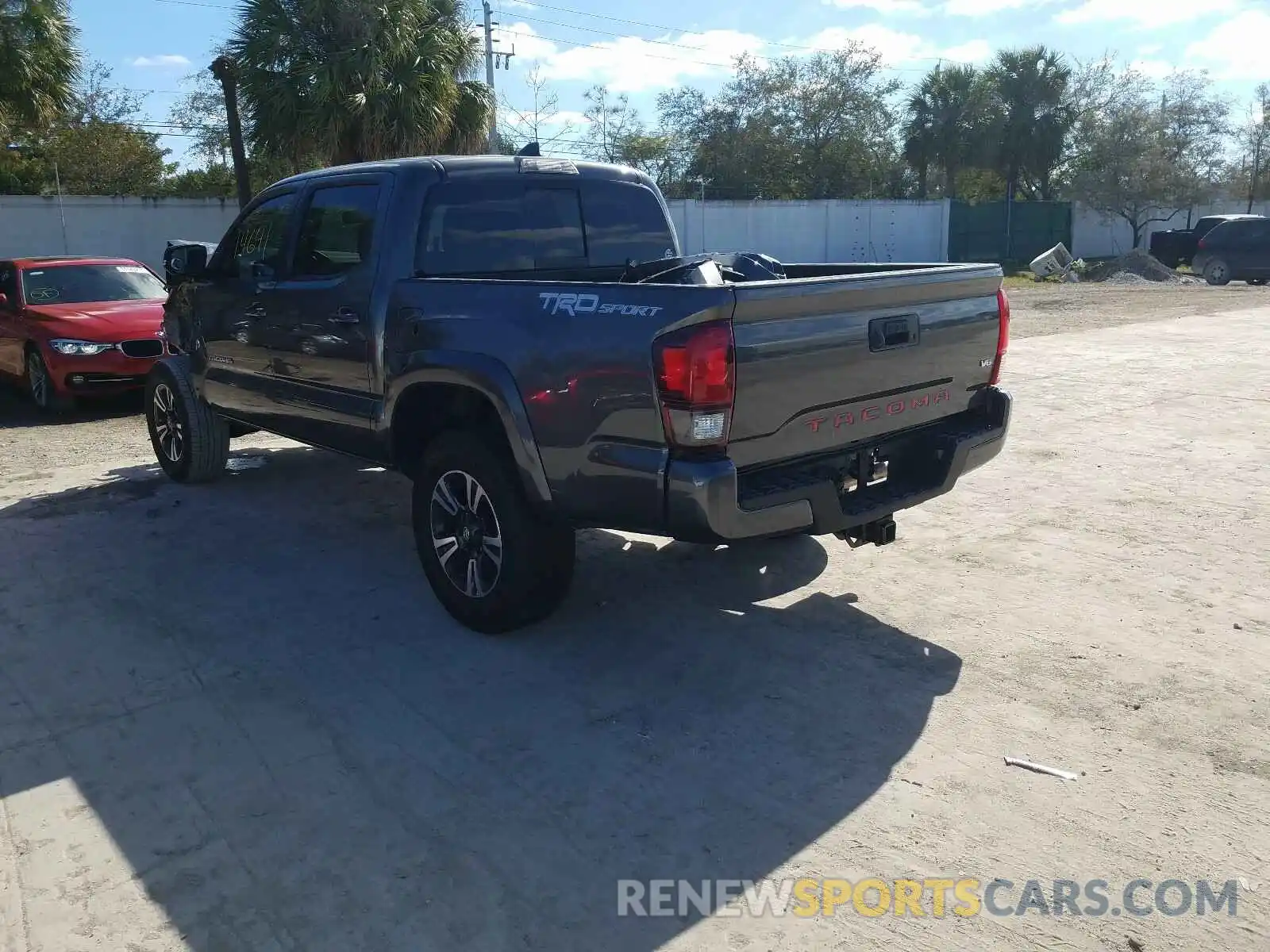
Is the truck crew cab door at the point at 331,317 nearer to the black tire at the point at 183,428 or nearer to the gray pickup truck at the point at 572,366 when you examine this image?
the gray pickup truck at the point at 572,366

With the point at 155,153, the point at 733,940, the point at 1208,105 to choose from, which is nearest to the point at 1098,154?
the point at 1208,105

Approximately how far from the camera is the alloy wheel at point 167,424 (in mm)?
7480

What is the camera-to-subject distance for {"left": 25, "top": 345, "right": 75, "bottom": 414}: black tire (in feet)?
34.4

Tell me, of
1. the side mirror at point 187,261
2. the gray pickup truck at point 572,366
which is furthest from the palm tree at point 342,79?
the gray pickup truck at point 572,366

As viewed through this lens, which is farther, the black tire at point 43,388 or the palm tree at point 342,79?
the palm tree at point 342,79

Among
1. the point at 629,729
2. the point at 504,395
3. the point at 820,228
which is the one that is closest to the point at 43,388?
the point at 504,395

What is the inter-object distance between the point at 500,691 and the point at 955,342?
2.38 m

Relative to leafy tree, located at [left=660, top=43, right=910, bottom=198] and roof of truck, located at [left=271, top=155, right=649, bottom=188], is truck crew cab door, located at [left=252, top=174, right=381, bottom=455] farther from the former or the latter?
leafy tree, located at [left=660, top=43, right=910, bottom=198]

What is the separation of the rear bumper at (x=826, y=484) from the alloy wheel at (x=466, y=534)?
1.04m

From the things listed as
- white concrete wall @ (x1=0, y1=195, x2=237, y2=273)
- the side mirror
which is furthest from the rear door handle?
white concrete wall @ (x1=0, y1=195, x2=237, y2=273)

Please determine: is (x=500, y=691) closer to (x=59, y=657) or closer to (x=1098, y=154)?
(x=59, y=657)

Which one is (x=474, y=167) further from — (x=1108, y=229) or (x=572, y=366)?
(x=1108, y=229)

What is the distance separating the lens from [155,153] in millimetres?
32375

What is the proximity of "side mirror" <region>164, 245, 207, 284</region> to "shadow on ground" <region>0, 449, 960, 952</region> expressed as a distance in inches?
69.9
